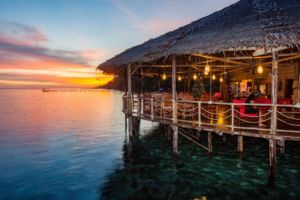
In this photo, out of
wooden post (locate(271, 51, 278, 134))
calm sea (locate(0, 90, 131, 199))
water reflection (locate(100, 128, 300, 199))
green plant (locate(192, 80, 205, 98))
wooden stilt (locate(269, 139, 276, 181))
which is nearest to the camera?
water reflection (locate(100, 128, 300, 199))

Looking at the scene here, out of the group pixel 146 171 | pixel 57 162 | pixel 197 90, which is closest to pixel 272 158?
pixel 146 171

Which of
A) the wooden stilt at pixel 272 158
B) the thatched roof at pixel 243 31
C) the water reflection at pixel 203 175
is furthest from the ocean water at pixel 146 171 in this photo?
the thatched roof at pixel 243 31

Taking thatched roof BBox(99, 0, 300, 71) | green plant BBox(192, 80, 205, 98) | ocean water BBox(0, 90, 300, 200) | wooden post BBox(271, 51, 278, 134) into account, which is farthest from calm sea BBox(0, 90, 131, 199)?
green plant BBox(192, 80, 205, 98)

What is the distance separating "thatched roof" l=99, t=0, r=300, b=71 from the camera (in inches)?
369

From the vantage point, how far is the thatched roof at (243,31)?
9375mm

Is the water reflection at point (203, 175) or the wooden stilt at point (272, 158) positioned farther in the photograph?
the wooden stilt at point (272, 158)

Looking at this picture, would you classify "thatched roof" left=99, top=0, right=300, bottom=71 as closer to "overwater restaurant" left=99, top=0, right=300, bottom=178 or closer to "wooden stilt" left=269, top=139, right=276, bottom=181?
"overwater restaurant" left=99, top=0, right=300, bottom=178

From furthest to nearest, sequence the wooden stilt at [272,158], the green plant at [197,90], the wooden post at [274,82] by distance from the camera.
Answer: the green plant at [197,90]
the wooden stilt at [272,158]
the wooden post at [274,82]

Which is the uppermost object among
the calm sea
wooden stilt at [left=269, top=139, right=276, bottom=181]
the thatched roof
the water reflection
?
the thatched roof

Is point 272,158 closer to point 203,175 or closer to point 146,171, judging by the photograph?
point 203,175

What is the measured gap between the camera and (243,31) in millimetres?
10562

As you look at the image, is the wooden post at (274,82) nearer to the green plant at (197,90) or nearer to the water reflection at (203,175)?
the water reflection at (203,175)

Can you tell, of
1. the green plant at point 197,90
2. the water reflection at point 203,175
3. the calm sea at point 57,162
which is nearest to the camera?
the water reflection at point 203,175

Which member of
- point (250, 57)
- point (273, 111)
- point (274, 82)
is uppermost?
point (250, 57)
